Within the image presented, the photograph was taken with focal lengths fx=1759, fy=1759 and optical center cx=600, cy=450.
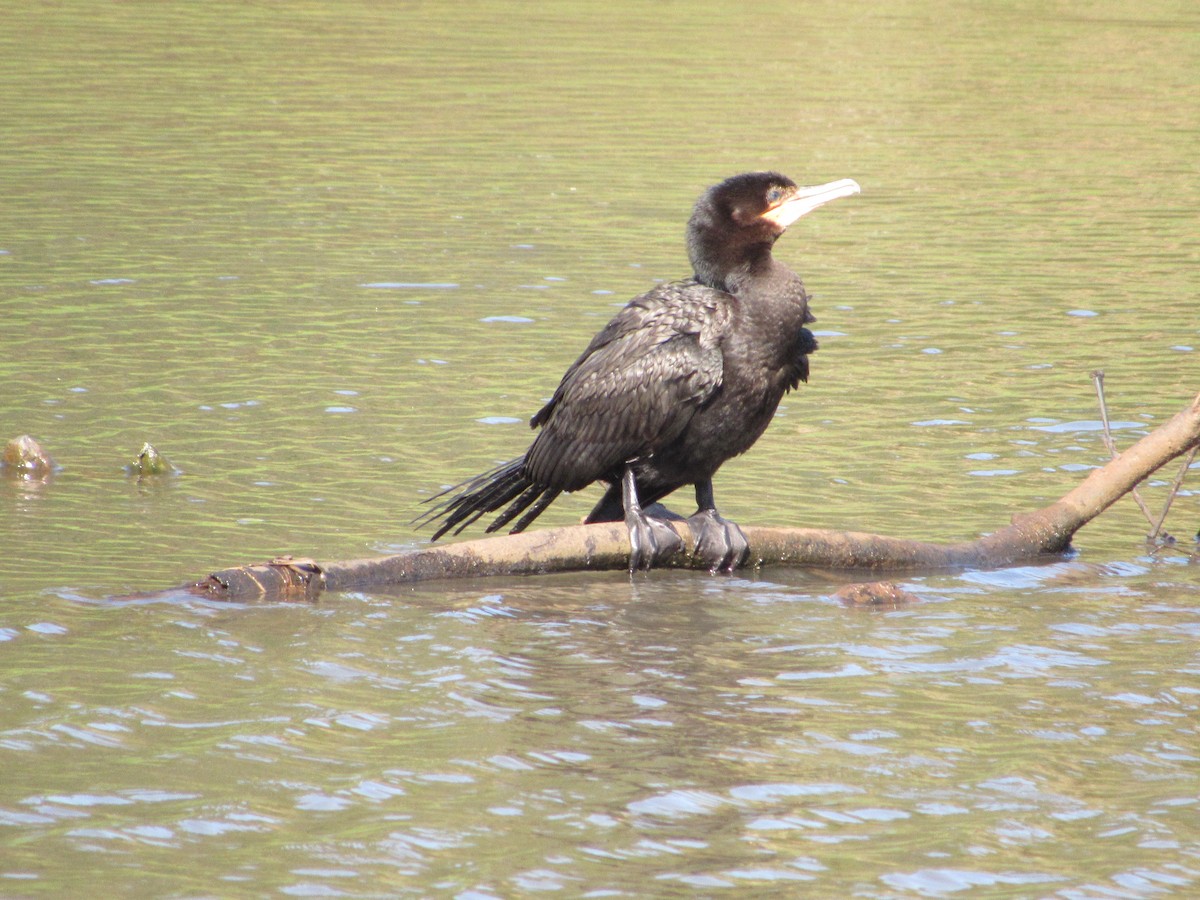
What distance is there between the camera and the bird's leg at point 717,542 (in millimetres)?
6262

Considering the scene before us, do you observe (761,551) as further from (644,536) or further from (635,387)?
(635,387)

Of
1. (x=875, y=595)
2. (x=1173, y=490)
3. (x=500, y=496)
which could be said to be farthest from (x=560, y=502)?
(x=1173, y=490)

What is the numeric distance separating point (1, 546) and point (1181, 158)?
1333 centimetres

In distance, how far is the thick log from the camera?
573 centimetres

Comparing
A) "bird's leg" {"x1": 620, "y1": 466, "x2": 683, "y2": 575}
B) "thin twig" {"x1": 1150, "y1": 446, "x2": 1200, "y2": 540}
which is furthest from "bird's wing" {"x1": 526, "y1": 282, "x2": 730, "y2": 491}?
"thin twig" {"x1": 1150, "y1": 446, "x2": 1200, "y2": 540}

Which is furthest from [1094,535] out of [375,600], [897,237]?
[897,237]

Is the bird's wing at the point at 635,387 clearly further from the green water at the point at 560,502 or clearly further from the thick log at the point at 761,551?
the green water at the point at 560,502

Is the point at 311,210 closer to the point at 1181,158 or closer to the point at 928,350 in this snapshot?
the point at 928,350

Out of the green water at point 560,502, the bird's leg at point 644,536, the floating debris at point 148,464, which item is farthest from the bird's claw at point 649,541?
the floating debris at point 148,464

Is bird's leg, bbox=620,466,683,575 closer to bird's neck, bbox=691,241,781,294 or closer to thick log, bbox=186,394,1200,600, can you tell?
thick log, bbox=186,394,1200,600

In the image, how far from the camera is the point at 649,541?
243 inches

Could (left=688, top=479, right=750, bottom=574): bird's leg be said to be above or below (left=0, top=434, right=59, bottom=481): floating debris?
below

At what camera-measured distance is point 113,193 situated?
1430 cm

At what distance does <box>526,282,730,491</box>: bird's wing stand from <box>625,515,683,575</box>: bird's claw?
0.96ft
